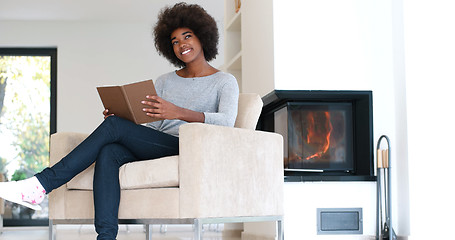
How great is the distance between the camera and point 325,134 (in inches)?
165

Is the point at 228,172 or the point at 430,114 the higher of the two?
the point at 430,114

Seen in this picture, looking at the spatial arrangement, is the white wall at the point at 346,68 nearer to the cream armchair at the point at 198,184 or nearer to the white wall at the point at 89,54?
the cream armchair at the point at 198,184

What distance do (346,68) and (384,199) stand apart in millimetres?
823

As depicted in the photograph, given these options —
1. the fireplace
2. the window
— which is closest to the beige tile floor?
the window

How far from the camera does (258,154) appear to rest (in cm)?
281

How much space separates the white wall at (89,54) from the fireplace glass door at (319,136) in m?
3.78

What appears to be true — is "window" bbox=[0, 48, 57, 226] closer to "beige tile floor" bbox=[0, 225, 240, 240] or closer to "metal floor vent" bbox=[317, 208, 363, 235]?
"beige tile floor" bbox=[0, 225, 240, 240]

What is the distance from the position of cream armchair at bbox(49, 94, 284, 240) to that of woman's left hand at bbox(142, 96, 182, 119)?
15 centimetres

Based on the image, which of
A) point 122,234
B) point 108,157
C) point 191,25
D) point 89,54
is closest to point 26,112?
point 89,54

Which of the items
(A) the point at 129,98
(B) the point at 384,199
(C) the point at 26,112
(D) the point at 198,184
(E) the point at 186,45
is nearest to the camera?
(D) the point at 198,184

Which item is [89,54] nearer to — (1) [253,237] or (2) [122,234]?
(2) [122,234]

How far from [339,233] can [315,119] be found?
0.71 m

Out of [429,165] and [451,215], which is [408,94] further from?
[451,215]

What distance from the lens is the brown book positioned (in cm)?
263
